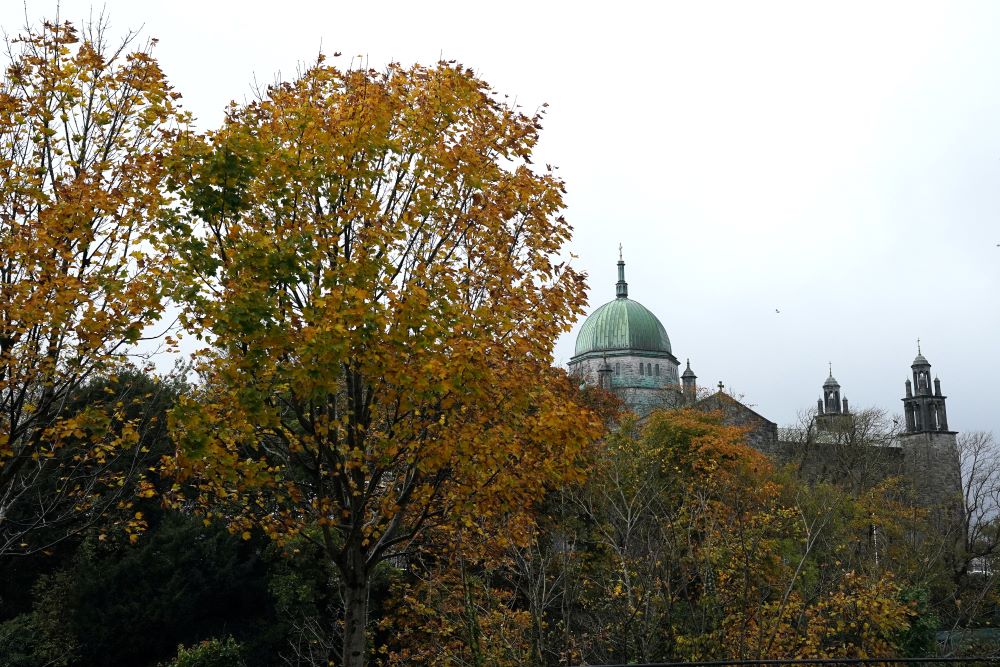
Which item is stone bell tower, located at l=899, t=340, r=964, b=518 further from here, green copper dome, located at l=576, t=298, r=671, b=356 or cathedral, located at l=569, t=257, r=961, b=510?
green copper dome, located at l=576, t=298, r=671, b=356

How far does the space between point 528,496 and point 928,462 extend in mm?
63548

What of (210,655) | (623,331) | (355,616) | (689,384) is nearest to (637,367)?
(623,331)

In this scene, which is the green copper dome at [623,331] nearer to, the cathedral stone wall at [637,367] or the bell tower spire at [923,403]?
the cathedral stone wall at [637,367]

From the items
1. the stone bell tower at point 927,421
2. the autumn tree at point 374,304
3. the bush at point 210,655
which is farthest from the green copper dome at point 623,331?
the autumn tree at point 374,304

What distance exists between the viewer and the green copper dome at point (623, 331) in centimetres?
8419

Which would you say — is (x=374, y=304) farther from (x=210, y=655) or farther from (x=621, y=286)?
(x=621, y=286)

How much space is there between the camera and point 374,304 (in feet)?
27.9

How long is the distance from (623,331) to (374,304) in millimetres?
77110

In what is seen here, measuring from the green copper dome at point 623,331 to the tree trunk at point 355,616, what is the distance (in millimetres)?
75384

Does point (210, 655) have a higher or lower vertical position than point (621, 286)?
lower

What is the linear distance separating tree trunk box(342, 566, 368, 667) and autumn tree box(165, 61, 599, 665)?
0.07 ft

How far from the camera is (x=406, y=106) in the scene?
376 inches

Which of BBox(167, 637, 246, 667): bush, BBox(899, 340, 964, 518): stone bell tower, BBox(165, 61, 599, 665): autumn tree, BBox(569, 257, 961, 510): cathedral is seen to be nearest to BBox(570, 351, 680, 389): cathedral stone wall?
BBox(569, 257, 961, 510): cathedral

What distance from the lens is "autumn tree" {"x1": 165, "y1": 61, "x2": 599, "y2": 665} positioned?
8.28m
